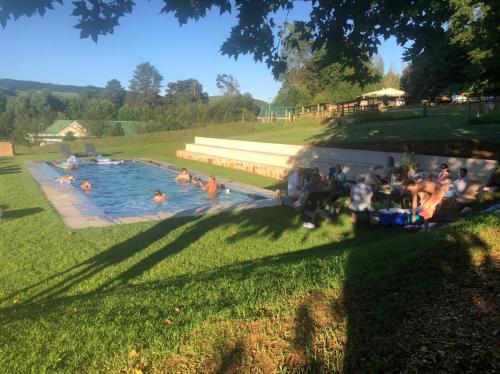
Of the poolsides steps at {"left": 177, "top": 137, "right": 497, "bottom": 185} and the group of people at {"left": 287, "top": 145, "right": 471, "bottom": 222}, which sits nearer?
the group of people at {"left": 287, "top": 145, "right": 471, "bottom": 222}

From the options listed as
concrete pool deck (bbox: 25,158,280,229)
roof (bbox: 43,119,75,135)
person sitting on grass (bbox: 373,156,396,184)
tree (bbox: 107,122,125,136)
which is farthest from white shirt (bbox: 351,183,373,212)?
roof (bbox: 43,119,75,135)

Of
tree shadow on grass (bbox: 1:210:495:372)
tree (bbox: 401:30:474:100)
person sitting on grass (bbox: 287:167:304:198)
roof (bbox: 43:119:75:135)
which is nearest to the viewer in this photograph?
tree shadow on grass (bbox: 1:210:495:372)

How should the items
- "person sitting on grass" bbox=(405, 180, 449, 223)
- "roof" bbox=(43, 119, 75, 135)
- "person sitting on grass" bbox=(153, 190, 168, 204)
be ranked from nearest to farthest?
"person sitting on grass" bbox=(405, 180, 449, 223) < "person sitting on grass" bbox=(153, 190, 168, 204) < "roof" bbox=(43, 119, 75, 135)

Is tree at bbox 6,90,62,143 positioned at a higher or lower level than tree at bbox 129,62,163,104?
lower

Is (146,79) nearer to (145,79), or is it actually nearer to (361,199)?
(145,79)

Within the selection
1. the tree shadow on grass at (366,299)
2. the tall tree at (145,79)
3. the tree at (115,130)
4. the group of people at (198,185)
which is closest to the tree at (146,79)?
the tall tree at (145,79)

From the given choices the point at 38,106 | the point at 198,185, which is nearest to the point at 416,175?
the point at 198,185

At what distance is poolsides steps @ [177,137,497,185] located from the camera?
1287cm

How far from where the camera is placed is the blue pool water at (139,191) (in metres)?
13.6

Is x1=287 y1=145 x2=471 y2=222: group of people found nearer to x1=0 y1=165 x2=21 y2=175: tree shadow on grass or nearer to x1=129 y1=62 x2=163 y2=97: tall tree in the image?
x1=0 y1=165 x2=21 y2=175: tree shadow on grass

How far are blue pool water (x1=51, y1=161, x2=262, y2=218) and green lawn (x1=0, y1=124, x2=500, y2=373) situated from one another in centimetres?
438

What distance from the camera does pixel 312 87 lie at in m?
54.9

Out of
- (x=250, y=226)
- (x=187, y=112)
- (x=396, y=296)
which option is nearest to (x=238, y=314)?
(x=396, y=296)

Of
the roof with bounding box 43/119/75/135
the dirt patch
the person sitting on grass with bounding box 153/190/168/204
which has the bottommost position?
the person sitting on grass with bounding box 153/190/168/204
